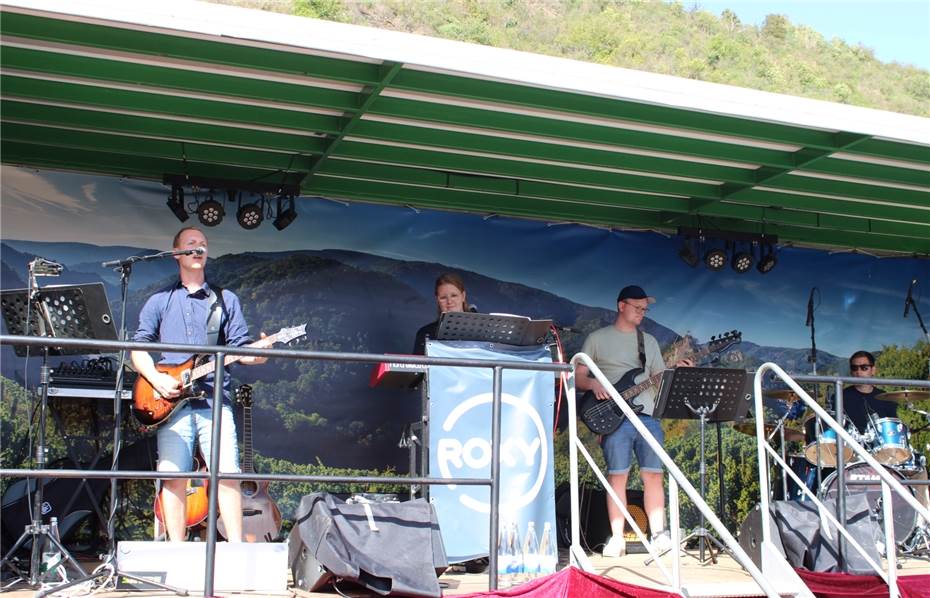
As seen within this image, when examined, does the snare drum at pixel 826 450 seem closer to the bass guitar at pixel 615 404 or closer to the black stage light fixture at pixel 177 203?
the bass guitar at pixel 615 404

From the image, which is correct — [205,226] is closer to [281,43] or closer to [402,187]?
[402,187]

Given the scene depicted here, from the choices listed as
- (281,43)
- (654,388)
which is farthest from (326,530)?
(654,388)

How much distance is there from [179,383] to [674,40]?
146 feet

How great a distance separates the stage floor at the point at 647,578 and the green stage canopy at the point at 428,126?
2.67 metres

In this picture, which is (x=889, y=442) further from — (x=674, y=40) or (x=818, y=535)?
(x=674, y=40)

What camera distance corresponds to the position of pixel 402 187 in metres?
7.76

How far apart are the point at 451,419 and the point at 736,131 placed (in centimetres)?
276

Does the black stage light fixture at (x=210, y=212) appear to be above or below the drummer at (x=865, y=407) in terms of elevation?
above

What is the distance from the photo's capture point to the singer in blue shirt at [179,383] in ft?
16.5

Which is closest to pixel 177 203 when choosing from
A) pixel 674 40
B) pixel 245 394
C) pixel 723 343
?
pixel 245 394

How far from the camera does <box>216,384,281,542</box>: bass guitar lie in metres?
6.65

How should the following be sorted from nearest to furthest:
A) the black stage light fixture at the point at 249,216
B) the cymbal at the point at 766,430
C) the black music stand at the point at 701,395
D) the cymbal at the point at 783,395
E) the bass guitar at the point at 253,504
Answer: the black music stand at the point at 701,395
the bass guitar at the point at 253,504
the black stage light fixture at the point at 249,216
the cymbal at the point at 783,395
the cymbal at the point at 766,430

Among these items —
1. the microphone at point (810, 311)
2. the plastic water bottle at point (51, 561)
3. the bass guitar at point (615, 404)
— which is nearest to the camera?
the plastic water bottle at point (51, 561)

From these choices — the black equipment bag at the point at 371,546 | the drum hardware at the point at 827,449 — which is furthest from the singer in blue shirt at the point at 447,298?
the drum hardware at the point at 827,449
